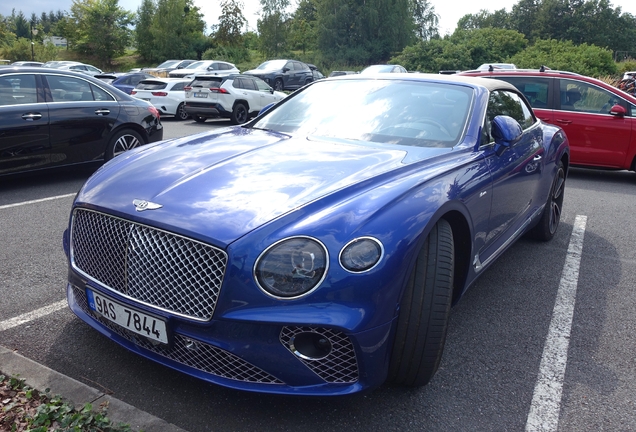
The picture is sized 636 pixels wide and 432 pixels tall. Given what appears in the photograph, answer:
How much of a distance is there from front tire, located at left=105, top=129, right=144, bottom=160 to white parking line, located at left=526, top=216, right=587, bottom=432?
570cm

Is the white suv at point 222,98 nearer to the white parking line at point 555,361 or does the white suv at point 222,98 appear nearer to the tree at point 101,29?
the white parking line at point 555,361

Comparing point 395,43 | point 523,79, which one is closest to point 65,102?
point 523,79

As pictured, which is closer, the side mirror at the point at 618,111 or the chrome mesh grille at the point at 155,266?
the chrome mesh grille at the point at 155,266

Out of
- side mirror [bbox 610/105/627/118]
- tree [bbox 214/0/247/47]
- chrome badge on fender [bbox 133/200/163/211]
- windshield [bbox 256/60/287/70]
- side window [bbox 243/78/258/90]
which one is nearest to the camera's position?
chrome badge on fender [bbox 133/200/163/211]

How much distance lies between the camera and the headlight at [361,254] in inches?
93.0

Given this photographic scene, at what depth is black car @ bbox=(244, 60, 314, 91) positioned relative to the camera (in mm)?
25875

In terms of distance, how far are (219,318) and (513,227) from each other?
102 inches

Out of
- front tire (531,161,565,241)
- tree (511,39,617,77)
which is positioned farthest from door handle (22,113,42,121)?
tree (511,39,617,77)

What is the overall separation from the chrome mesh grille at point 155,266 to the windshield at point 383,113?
1.55 m

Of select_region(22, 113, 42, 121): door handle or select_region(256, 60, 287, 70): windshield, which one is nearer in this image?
select_region(22, 113, 42, 121): door handle

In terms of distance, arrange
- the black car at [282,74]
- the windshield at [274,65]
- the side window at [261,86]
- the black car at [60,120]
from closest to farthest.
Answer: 1. the black car at [60,120]
2. the side window at [261,86]
3. the black car at [282,74]
4. the windshield at [274,65]

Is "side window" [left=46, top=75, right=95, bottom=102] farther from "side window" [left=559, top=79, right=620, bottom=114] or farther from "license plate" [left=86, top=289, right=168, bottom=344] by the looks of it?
"side window" [left=559, top=79, right=620, bottom=114]

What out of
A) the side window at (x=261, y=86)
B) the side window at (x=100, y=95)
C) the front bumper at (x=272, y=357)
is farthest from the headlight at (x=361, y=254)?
the side window at (x=261, y=86)

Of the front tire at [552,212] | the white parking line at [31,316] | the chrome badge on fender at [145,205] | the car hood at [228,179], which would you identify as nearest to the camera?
the car hood at [228,179]
